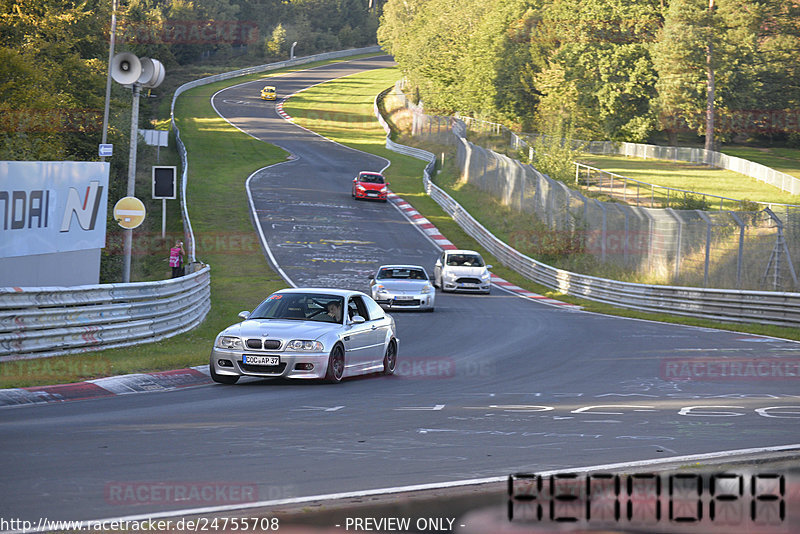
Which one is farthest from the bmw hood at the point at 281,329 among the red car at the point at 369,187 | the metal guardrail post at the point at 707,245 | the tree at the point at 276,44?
the tree at the point at 276,44

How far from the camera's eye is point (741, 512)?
586 centimetres

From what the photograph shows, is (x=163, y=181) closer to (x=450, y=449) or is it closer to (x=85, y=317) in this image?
(x=85, y=317)

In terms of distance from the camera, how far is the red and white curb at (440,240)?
32.1 metres

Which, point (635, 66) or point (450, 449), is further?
point (635, 66)

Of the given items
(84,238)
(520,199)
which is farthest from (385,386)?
(520,199)

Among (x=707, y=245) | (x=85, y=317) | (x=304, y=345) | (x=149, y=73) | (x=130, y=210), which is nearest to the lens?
(x=304, y=345)

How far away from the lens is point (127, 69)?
18.3 m

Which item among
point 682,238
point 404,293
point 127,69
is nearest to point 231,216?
point 404,293

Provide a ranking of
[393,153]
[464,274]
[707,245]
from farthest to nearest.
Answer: [393,153], [464,274], [707,245]

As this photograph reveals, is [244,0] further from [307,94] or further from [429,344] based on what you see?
[429,344]

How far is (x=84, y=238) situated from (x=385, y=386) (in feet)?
29.0

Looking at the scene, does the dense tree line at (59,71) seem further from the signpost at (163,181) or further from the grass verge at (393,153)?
the grass verge at (393,153)

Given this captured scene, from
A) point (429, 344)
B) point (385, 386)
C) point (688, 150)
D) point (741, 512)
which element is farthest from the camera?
point (688, 150)

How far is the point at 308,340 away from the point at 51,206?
7.78 metres
